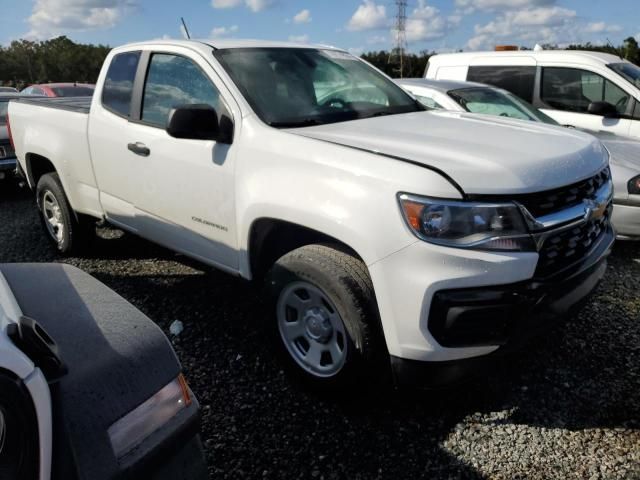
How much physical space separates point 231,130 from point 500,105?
12.6 ft

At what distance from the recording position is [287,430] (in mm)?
2602

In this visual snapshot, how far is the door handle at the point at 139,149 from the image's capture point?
3.49 m

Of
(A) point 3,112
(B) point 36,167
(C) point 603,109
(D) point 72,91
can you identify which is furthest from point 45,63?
(C) point 603,109

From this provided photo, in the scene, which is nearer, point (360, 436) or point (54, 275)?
point (54, 275)

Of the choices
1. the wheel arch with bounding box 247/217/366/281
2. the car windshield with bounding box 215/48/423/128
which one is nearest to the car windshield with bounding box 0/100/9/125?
the car windshield with bounding box 215/48/423/128

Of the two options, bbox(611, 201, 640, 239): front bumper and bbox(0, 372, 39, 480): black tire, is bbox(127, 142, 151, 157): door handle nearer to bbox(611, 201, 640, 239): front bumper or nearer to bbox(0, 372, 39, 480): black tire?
bbox(0, 372, 39, 480): black tire

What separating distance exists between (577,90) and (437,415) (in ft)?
17.1

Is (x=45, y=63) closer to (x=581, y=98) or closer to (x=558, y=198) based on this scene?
(x=581, y=98)

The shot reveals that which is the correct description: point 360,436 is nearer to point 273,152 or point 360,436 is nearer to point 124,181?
point 273,152

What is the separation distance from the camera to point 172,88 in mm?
3537

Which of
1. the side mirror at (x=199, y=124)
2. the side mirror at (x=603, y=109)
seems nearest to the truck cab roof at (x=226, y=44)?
the side mirror at (x=199, y=124)

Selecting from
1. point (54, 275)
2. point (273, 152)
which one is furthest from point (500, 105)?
point (54, 275)

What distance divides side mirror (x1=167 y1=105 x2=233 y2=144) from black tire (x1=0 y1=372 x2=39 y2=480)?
1.92 m

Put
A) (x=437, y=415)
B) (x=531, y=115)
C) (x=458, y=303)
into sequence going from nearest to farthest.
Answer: (x=458, y=303) < (x=437, y=415) < (x=531, y=115)
